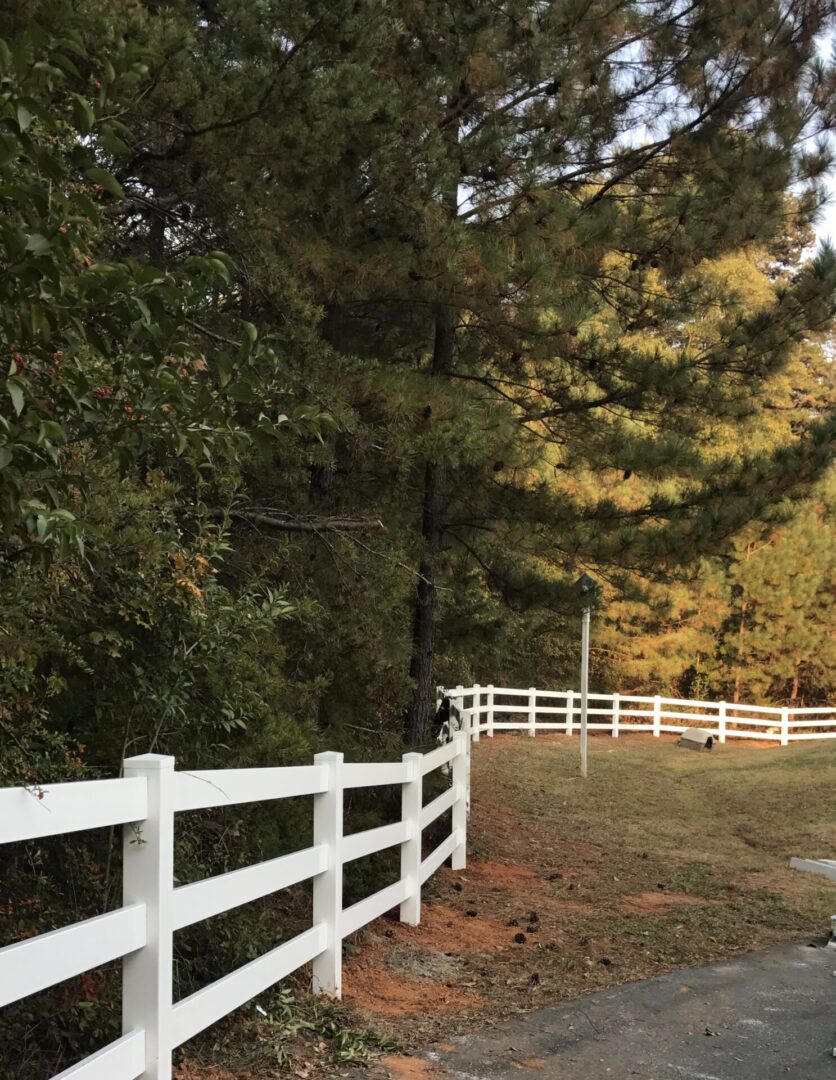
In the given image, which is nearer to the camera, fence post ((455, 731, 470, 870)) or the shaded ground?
the shaded ground

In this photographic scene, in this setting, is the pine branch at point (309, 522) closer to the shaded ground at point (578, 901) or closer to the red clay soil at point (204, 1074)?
the shaded ground at point (578, 901)

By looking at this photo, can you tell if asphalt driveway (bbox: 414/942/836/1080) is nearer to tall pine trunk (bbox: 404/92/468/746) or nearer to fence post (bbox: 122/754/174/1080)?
fence post (bbox: 122/754/174/1080)

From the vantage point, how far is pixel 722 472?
34.7ft

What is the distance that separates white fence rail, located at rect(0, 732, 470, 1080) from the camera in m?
2.74

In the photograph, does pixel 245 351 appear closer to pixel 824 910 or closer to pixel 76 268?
pixel 76 268

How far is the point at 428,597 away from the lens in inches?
426

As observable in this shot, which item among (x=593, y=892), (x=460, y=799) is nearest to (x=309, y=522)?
(x=460, y=799)

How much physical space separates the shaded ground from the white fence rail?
12.5 inches

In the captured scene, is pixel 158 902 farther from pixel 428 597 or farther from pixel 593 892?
pixel 428 597

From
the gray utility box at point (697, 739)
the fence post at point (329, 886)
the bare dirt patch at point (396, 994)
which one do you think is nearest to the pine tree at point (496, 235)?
the fence post at point (329, 886)

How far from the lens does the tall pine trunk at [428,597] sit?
10.8 meters

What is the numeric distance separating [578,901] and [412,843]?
2.24 metres

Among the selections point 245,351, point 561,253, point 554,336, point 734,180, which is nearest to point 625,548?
point 554,336

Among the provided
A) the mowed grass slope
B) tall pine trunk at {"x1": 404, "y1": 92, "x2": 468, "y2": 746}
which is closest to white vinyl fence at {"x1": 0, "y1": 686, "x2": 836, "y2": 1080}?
the mowed grass slope
